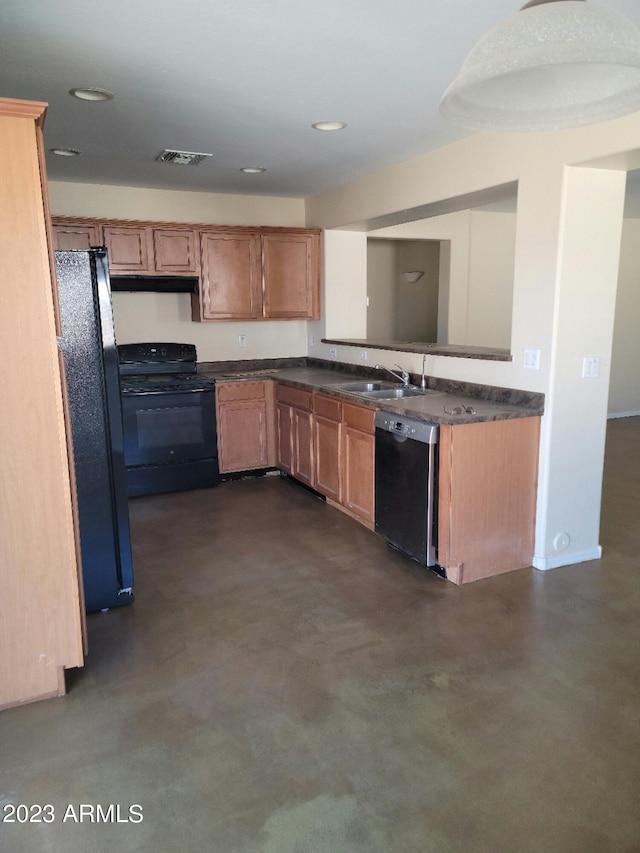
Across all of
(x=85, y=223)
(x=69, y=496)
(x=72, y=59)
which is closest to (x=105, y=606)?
(x=69, y=496)

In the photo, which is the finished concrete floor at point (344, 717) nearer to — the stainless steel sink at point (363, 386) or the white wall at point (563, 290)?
the white wall at point (563, 290)

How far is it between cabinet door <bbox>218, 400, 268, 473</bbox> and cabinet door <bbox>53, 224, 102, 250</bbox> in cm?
159

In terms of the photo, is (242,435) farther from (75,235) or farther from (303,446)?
(75,235)

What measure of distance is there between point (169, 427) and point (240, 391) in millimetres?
673

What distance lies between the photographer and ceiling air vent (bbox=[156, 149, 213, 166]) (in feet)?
12.6

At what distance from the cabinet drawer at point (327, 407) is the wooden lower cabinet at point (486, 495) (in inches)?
46.7

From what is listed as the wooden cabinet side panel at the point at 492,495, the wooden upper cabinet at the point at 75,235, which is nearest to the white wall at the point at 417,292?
the wooden upper cabinet at the point at 75,235

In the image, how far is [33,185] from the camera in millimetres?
2008

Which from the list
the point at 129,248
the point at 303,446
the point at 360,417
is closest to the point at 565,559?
the point at 360,417

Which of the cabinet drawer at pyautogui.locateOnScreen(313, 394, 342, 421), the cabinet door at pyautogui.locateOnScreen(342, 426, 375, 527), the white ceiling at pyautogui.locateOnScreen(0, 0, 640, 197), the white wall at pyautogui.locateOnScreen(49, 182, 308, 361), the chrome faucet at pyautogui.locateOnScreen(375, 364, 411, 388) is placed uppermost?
the white ceiling at pyautogui.locateOnScreen(0, 0, 640, 197)

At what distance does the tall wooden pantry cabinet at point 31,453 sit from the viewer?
1999 millimetres

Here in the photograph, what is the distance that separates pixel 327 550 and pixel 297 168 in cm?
268

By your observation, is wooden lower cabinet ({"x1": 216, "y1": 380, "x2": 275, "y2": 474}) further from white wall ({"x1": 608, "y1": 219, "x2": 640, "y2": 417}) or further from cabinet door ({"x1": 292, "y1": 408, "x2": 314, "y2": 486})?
white wall ({"x1": 608, "y1": 219, "x2": 640, "y2": 417})

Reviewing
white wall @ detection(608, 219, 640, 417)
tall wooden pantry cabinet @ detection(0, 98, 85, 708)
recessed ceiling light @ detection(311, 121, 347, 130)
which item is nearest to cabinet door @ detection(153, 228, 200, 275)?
recessed ceiling light @ detection(311, 121, 347, 130)
